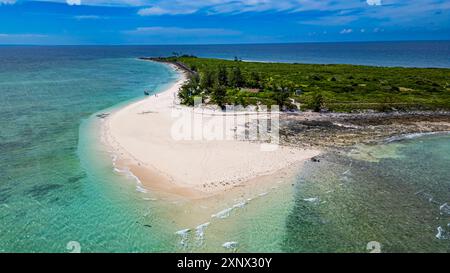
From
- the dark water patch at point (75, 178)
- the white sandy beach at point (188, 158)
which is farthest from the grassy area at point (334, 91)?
the dark water patch at point (75, 178)

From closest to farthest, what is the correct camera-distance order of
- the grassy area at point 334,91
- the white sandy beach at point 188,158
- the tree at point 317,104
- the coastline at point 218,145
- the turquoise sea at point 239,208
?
1. the turquoise sea at point 239,208
2. the white sandy beach at point 188,158
3. the coastline at point 218,145
4. the tree at point 317,104
5. the grassy area at point 334,91

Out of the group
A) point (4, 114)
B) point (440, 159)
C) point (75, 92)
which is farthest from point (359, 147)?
point (75, 92)

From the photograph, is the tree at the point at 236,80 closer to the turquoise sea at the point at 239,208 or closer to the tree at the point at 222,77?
the tree at the point at 222,77

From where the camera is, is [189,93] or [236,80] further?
[236,80]

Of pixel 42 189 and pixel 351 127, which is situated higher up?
pixel 351 127

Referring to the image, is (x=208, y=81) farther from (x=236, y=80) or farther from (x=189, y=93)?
(x=189, y=93)

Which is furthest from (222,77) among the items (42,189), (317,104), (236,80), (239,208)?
(239,208)
